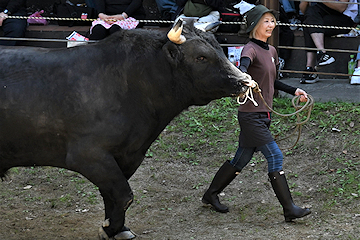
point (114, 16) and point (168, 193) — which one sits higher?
point (114, 16)

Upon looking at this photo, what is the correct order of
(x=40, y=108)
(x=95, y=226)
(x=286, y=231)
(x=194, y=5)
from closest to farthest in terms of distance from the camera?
(x=40, y=108) < (x=286, y=231) < (x=95, y=226) < (x=194, y=5)

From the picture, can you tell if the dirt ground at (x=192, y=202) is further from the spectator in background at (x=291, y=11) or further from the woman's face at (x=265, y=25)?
the spectator in background at (x=291, y=11)

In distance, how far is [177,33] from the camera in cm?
399

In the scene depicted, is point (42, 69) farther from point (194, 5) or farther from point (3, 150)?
point (194, 5)

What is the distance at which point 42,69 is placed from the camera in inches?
166

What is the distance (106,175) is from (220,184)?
1476 mm

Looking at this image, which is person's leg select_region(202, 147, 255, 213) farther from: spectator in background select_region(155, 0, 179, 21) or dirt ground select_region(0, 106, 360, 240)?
spectator in background select_region(155, 0, 179, 21)

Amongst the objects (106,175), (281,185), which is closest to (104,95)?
(106,175)

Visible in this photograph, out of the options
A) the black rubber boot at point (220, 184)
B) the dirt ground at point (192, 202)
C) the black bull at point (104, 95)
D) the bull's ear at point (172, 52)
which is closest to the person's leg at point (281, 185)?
the dirt ground at point (192, 202)

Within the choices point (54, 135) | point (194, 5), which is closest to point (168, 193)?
point (54, 135)

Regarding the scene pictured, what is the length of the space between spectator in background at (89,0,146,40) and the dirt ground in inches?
91.1

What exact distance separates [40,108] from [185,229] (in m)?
1.80

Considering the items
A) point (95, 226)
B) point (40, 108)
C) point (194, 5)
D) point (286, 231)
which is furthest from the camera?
point (194, 5)

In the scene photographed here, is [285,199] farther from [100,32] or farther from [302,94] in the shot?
[100,32]
